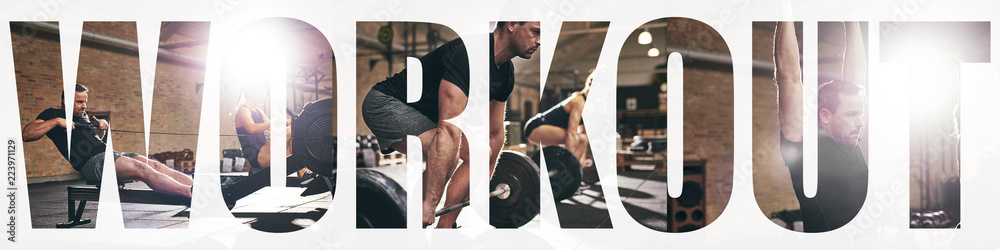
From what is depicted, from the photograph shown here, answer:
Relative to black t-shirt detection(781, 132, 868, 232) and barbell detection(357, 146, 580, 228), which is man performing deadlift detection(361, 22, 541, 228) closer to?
barbell detection(357, 146, 580, 228)

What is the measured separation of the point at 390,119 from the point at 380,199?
2.14 feet

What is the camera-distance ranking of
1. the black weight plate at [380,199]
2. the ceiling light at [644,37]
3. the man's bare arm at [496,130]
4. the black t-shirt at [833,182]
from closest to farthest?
the black weight plate at [380,199]
the black t-shirt at [833,182]
the man's bare arm at [496,130]
the ceiling light at [644,37]

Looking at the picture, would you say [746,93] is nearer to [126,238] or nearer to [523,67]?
[523,67]

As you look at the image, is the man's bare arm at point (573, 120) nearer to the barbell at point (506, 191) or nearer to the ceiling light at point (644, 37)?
the barbell at point (506, 191)

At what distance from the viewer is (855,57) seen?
11.8 feet

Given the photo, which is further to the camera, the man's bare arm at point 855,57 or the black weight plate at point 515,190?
the black weight plate at point 515,190

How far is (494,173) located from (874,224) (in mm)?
2876

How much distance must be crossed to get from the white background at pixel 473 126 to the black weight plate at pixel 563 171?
1.38 feet

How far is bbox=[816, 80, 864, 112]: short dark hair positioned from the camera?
3533mm

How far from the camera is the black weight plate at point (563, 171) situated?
4113mm

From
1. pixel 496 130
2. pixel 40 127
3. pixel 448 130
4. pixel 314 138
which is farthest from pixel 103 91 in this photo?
pixel 496 130

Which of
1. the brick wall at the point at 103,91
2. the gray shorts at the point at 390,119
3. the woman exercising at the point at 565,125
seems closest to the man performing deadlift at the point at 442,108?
the gray shorts at the point at 390,119

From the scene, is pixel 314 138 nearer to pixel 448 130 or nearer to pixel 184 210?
pixel 448 130

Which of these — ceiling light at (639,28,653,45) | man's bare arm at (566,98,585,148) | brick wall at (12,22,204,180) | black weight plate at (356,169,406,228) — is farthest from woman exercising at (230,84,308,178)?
ceiling light at (639,28,653,45)
